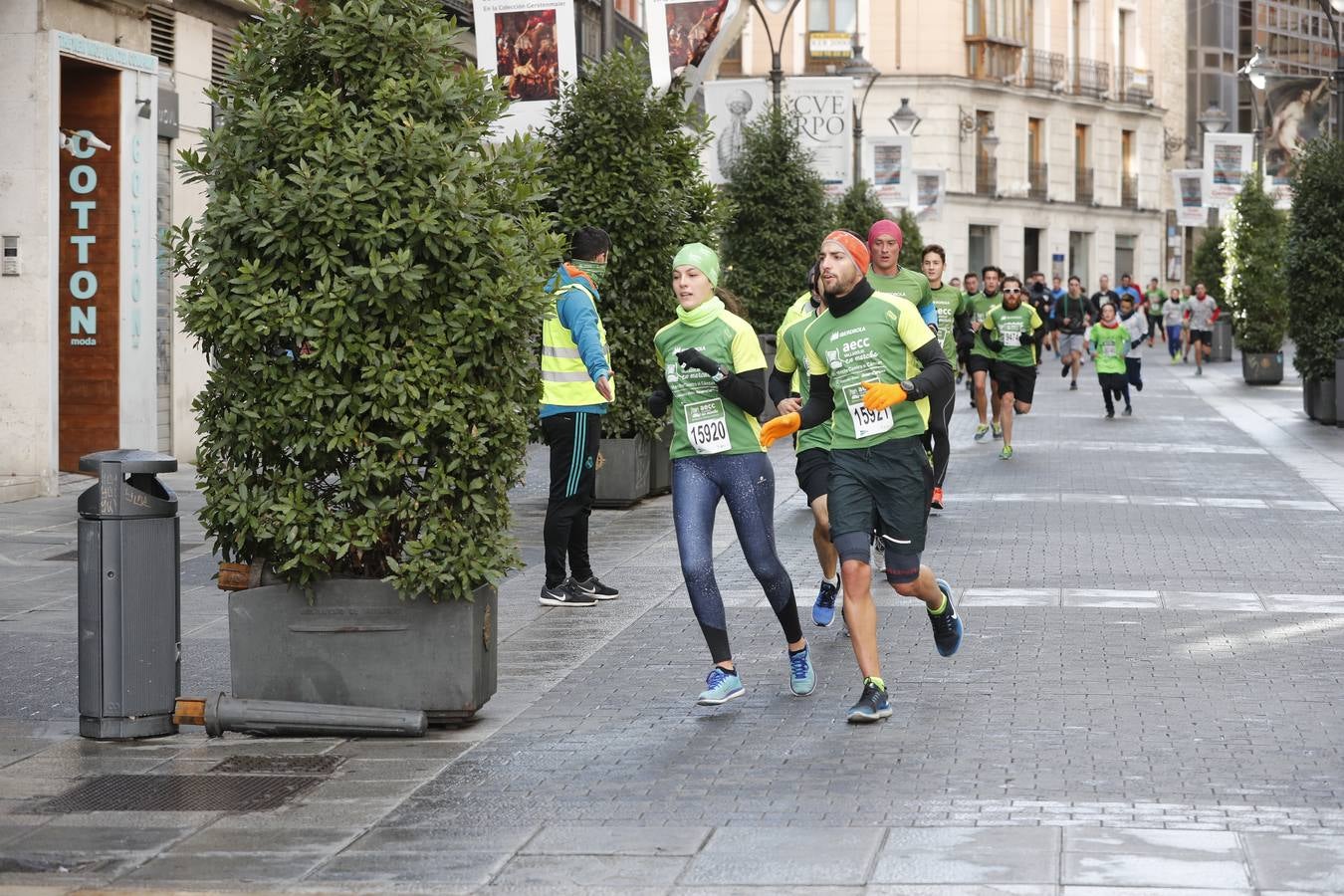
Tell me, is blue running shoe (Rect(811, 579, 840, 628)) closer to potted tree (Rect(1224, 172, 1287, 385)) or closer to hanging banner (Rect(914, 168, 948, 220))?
potted tree (Rect(1224, 172, 1287, 385))

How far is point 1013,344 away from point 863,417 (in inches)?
537

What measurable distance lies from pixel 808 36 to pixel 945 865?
59.3 metres

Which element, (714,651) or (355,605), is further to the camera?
(714,651)

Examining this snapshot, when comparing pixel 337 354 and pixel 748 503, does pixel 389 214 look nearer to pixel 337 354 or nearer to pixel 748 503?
pixel 337 354

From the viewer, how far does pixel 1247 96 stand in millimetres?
90812

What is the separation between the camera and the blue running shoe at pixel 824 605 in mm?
10188

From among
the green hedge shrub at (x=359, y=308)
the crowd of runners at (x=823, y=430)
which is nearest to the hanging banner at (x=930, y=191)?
the crowd of runners at (x=823, y=430)

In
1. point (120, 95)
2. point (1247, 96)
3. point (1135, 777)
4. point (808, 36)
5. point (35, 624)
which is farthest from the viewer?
point (1247, 96)

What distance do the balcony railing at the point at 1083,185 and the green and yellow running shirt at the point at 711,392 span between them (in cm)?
6272

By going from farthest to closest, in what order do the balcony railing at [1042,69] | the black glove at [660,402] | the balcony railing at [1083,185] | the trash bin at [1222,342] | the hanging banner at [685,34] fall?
1. the balcony railing at [1083,185]
2. the balcony railing at [1042,69]
3. the trash bin at [1222,342]
4. the hanging banner at [685,34]
5. the black glove at [660,402]

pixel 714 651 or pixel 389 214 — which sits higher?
pixel 389 214

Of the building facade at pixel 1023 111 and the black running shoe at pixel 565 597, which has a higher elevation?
the building facade at pixel 1023 111

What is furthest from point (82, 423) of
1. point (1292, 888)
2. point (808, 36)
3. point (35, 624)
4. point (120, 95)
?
point (808, 36)

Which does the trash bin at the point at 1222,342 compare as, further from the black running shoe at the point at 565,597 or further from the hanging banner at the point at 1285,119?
the black running shoe at the point at 565,597
